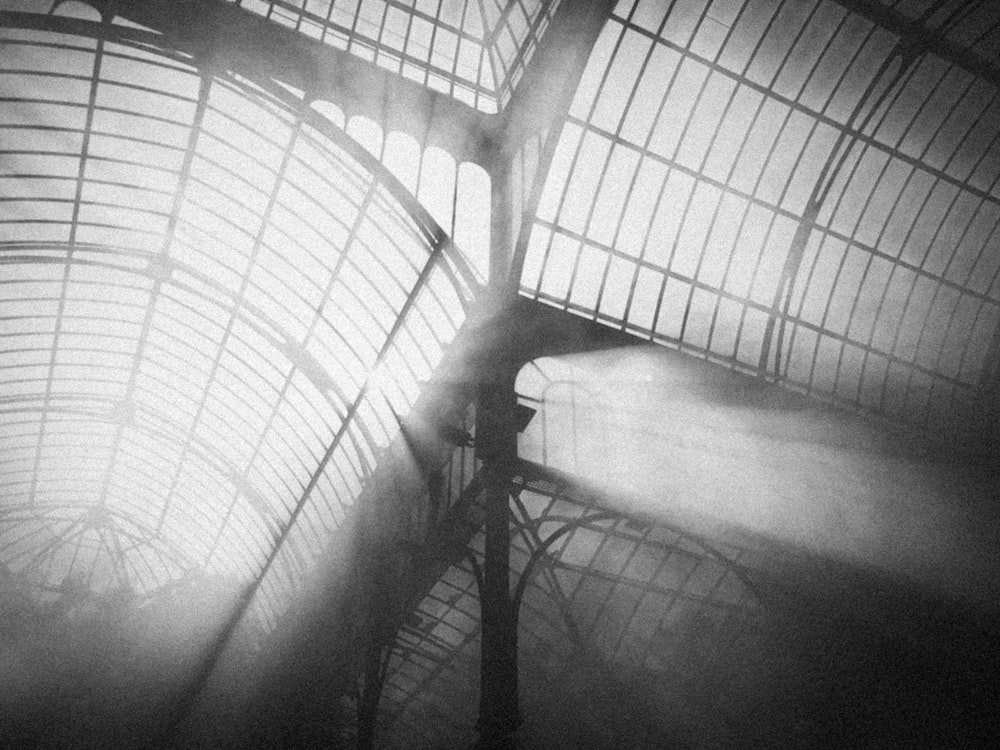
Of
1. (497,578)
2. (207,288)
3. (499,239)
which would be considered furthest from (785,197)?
(207,288)

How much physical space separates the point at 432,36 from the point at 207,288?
34.1ft

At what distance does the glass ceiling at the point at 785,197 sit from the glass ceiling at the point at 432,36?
2.00 m

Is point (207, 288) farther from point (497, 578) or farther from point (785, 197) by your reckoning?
point (785, 197)

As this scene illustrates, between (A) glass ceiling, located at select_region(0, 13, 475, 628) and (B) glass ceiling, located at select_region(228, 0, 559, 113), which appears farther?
(A) glass ceiling, located at select_region(0, 13, 475, 628)

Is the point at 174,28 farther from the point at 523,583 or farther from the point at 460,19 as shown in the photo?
the point at 523,583

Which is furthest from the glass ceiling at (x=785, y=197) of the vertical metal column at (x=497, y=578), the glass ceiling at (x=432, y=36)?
the vertical metal column at (x=497, y=578)

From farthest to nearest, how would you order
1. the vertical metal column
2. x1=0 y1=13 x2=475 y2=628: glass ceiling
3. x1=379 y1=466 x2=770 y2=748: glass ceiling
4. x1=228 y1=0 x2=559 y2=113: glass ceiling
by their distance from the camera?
x1=379 y1=466 x2=770 y2=748: glass ceiling
x1=0 y1=13 x2=475 y2=628: glass ceiling
x1=228 y1=0 x2=559 y2=113: glass ceiling
the vertical metal column

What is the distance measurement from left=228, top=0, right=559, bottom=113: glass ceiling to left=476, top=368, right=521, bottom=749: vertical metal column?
5.42 meters

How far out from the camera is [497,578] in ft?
→ 26.2

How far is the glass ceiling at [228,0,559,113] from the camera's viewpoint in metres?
11.6

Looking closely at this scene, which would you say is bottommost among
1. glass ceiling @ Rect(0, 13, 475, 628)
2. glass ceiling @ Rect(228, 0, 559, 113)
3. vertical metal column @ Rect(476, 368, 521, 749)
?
vertical metal column @ Rect(476, 368, 521, 749)

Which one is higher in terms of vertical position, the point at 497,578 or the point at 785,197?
the point at 785,197

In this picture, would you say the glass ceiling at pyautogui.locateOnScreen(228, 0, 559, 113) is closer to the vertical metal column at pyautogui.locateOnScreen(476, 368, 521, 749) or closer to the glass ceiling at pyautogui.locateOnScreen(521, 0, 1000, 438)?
the glass ceiling at pyautogui.locateOnScreen(521, 0, 1000, 438)

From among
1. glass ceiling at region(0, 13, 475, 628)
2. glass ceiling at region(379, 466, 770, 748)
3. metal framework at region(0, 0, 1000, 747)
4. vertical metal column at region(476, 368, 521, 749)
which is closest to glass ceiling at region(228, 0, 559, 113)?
metal framework at region(0, 0, 1000, 747)
